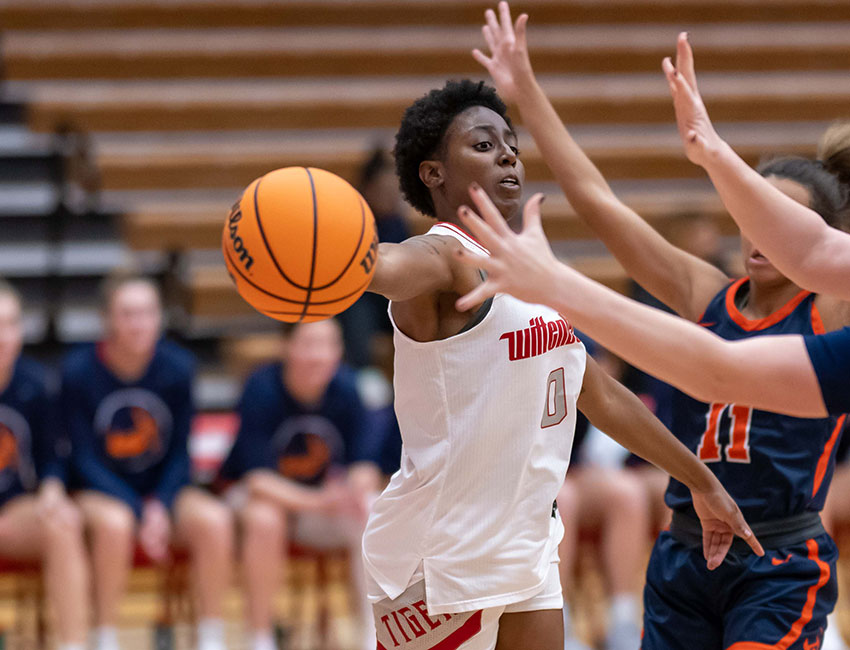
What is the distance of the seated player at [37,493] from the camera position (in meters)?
5.12

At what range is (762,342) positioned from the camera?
212 centimetres

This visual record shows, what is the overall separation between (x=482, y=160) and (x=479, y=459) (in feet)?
2.35

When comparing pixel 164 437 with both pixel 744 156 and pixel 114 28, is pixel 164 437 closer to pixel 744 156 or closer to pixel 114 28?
pixel 114 28

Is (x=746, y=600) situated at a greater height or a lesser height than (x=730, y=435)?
lesser

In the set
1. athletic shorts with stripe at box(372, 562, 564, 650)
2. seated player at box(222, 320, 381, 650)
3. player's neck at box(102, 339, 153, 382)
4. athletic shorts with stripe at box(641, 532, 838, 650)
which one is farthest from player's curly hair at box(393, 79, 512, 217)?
player's neck at box(102, 339, 153, 382)

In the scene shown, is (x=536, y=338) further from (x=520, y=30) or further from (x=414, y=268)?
(x=520, y=30)

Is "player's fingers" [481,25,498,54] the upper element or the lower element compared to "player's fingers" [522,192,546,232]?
upper

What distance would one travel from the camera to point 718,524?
9.58ft

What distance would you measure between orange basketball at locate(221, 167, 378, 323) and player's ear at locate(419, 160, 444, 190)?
1.91 feet

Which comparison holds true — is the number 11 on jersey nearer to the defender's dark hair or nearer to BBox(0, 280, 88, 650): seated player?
the defender's dark hair

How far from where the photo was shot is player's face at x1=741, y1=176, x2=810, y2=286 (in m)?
3.04

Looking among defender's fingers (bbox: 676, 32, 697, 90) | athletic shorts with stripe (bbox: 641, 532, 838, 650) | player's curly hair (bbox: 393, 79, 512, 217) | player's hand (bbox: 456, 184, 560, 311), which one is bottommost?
athletic shorts with stripe (bbox: 641, 532, 838, 650)

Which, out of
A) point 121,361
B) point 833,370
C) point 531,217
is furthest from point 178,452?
point 833,370

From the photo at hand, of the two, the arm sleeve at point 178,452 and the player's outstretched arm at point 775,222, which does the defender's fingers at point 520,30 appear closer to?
the player's outstretched arm at point 775,222
